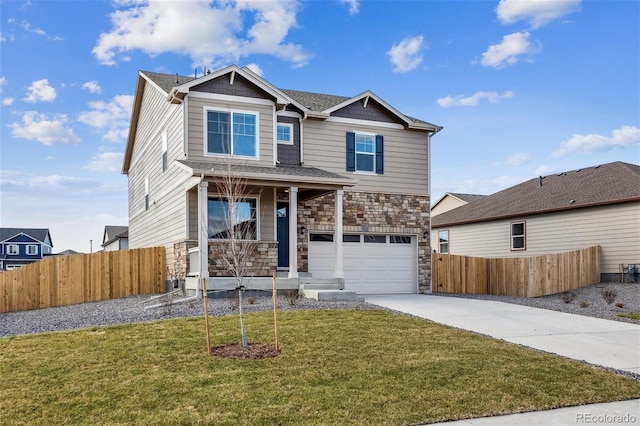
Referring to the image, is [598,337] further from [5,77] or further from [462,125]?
[5,77]

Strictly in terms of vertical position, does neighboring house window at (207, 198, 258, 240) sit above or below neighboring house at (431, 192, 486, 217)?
below

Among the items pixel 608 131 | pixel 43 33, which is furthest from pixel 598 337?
pixel 43 33

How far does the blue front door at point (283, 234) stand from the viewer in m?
16.7

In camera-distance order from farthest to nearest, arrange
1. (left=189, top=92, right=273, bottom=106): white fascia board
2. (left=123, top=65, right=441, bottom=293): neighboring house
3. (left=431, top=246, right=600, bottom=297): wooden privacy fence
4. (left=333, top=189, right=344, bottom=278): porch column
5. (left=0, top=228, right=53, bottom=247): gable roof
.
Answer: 1. (left=0, top=228, right=53, bottom=247): gable roof
2. (left=431, top=246, right=600, bottom=297): wooden privacy fence
3. (left=189, top=92, right=273, bottom=106): white fascia board
4. (left=333, top=189, right=344, bottom=278): porch column
5. (left=123, top=65, right=441, bottom=293): neighboring house

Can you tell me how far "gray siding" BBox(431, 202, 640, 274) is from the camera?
1969cm

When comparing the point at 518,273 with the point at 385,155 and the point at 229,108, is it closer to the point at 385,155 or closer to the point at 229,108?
the point at 385,155

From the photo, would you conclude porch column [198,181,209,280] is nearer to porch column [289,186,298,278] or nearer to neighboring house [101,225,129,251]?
porch column [289,186,298,278]

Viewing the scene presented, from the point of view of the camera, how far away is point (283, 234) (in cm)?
1684

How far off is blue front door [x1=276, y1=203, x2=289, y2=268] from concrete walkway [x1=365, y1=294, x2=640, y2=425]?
3609mm

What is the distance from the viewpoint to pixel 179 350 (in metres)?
7.79

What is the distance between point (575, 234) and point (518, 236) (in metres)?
2.98

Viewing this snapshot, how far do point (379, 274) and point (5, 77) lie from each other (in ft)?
46.2

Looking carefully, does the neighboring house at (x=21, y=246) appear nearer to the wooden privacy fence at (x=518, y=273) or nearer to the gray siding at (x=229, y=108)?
the gray siding at (x=229, y=108)

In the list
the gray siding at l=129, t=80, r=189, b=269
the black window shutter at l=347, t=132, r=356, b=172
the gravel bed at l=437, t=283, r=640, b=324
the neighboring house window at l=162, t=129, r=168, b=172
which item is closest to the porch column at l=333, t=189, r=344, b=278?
the black window shutter at l=347, t=132, r=356, b=172
